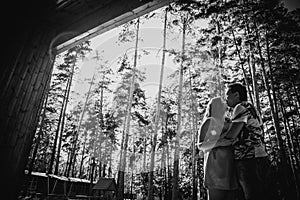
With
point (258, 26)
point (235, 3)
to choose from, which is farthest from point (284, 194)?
point (235, 3)

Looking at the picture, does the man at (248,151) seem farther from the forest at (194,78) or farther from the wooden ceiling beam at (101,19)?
the wooden ceiling beam at (101,19)

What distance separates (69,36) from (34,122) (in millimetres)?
997

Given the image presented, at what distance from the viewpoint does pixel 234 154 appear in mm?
1442

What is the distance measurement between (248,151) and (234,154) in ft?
0.31

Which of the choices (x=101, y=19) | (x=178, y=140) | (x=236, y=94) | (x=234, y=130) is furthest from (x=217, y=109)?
(x=178, y=140)

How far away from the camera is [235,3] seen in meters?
7.70

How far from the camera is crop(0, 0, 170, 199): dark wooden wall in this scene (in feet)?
5.72

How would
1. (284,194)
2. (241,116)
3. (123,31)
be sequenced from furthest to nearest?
(123,31) → (284,194) → (241,116)

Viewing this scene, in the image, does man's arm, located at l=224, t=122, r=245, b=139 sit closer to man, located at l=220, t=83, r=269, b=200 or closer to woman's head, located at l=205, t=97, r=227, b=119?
man, located at l=220, t=83, r=269, b=200

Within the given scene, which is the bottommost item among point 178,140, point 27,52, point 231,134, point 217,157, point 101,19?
point 217,157

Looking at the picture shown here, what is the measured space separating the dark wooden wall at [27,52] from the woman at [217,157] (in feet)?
4.23

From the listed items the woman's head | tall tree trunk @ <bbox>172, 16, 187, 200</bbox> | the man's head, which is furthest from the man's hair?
tall tree trunk @ <bbox>172, 16, 187, 200</bbox>

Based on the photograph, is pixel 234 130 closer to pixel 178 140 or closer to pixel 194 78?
pixel 178 140

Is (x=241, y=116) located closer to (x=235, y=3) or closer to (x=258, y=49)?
(x=235, y=3)
